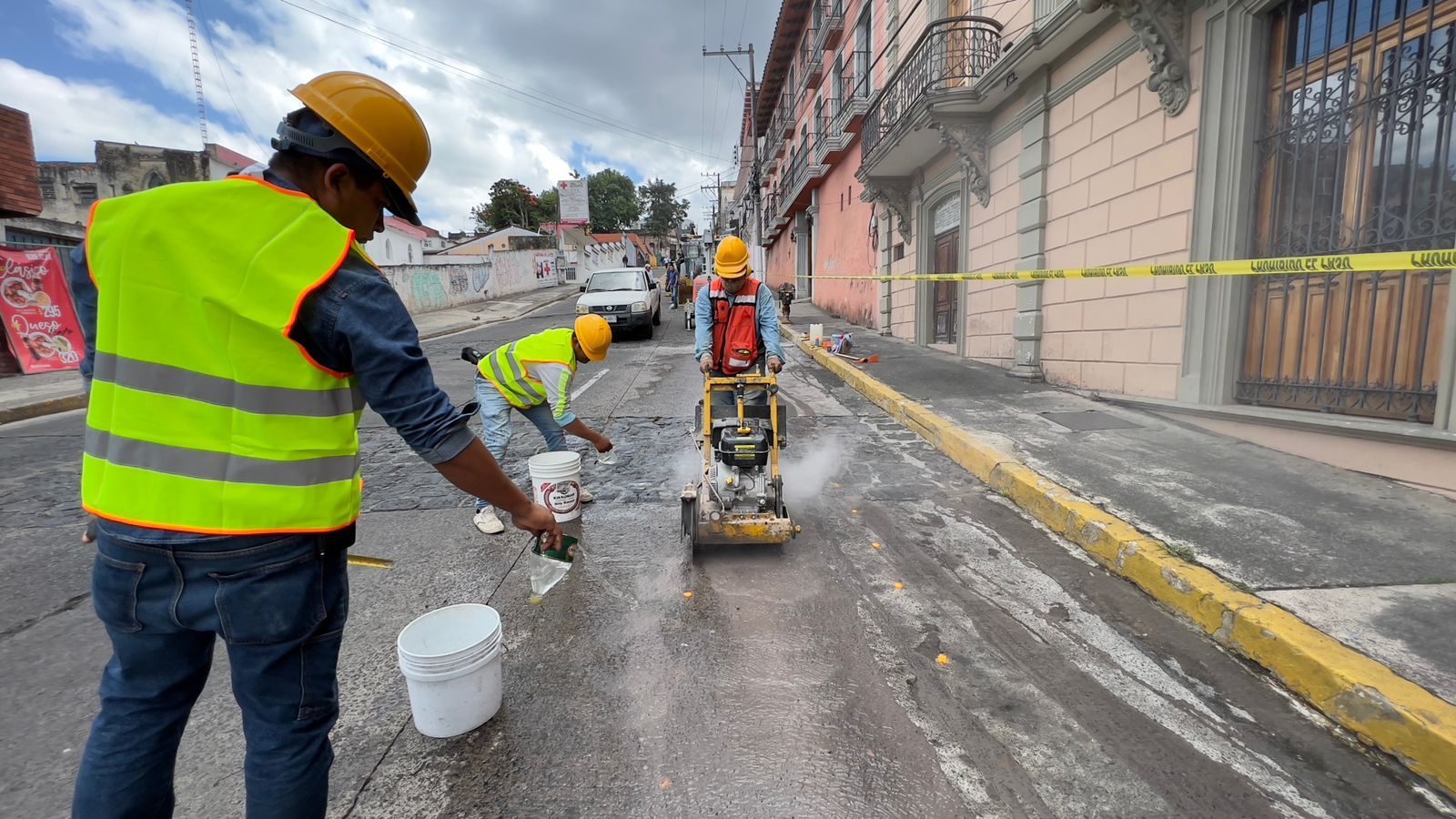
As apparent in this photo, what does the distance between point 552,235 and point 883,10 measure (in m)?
40.5

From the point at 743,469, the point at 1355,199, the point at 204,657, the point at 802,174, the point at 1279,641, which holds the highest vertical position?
the point at 802,174

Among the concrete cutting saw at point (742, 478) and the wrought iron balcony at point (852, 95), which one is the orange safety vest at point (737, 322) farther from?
the wrought iron balcony at point (852, 95)

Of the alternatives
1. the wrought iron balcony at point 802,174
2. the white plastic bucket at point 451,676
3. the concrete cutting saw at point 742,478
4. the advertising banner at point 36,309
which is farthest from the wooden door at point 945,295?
the advertising banner at point 36,309

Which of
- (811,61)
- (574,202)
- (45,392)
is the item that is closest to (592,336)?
(45,392)

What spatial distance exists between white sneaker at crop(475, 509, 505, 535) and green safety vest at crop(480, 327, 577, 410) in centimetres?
78

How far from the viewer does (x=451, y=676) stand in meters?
2.36

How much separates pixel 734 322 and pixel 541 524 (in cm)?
318

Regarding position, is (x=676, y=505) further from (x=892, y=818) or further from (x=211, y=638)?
(x=211, y=638)

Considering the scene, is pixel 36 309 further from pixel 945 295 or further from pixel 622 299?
pixel 945 295

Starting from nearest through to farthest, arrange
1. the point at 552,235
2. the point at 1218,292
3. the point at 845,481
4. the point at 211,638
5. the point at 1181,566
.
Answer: the point at 211,638, the point at 1181,566, the point at 845,481, the point at 1218,292, the point at 552,235

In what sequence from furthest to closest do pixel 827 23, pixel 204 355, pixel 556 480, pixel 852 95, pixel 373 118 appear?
pixel 827 23, pixel 852 95, pixel 556 480, pixel 373 118, pixel 204 355

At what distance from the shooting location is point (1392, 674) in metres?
2.51

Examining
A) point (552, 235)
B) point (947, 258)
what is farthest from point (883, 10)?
point (552, 235)

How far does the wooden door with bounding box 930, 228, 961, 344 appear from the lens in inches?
486
